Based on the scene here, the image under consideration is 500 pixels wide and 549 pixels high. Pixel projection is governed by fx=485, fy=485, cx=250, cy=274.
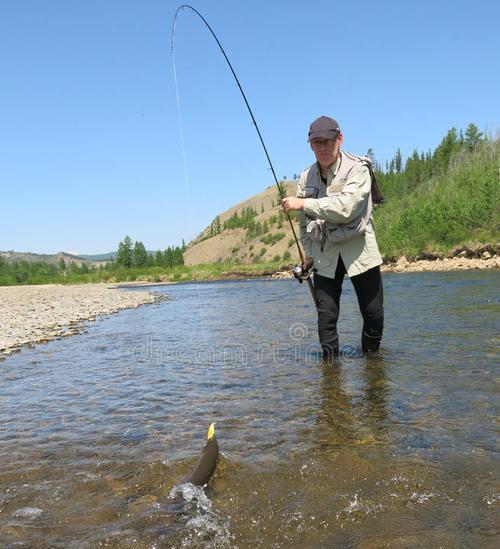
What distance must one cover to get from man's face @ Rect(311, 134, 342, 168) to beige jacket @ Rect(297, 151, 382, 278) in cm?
10

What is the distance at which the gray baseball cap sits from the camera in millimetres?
5457

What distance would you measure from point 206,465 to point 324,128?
389cm

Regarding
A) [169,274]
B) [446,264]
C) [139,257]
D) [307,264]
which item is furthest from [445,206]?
[139,257]

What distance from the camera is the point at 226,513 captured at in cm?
263

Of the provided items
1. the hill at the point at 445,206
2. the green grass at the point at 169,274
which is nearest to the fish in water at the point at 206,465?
the hill at the point at 445,206

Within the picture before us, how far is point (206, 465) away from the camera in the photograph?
10.2 ft

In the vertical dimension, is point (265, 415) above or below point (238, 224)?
below

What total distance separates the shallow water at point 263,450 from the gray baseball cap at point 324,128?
2719mm

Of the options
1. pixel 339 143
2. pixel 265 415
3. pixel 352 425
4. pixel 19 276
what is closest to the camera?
pixel 352 425

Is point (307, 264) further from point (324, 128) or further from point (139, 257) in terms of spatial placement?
point (139, 257)

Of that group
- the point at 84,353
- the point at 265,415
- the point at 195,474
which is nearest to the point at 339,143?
the point at 265,415

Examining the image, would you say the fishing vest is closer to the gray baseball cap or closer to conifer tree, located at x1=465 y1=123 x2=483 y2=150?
the gray baseball cap

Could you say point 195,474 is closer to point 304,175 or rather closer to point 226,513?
point 226,513

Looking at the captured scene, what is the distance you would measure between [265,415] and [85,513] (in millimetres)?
1947
